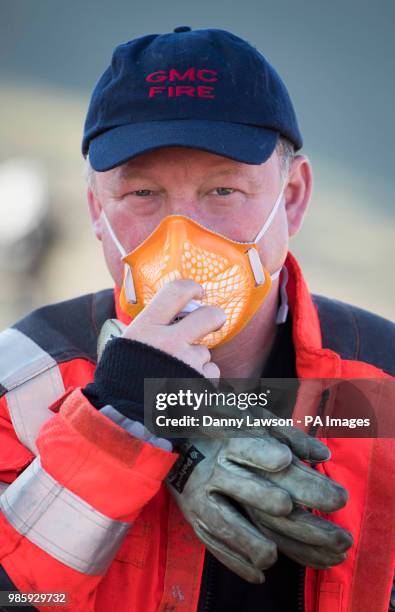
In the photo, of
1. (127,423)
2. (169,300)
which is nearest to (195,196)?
(169,300)

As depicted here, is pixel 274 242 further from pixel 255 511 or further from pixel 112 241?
pixel 255 511

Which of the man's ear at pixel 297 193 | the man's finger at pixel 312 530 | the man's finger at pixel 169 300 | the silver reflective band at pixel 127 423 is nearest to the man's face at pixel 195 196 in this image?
the man's ear at pixel 297 193

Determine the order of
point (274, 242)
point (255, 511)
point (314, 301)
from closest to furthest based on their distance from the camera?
point (255, 511)
point (274, 242)
point (314, 301)

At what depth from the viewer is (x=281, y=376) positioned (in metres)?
1.98

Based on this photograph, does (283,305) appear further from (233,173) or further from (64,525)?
(64,525)

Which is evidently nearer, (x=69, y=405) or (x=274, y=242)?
(x=69, y=405)

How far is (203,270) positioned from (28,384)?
52 centimetres

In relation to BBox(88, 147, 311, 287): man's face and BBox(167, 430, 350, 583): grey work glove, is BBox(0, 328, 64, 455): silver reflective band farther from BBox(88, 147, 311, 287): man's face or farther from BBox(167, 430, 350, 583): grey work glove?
BBox(167, 430, 350, 583): grey work glove

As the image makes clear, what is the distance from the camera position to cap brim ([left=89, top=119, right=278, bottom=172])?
175 centimetres

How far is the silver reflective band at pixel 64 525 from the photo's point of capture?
147 cm

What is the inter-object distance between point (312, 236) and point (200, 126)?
341 cm

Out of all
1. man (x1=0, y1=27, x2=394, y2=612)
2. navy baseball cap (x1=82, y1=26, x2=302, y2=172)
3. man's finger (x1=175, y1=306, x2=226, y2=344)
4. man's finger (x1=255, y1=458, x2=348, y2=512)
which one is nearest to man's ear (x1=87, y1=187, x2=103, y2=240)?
man (x1=0, y1=27, x2=394, y2=612)

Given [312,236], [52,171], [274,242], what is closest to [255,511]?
[274,242]

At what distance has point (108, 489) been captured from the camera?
4.78 feet
